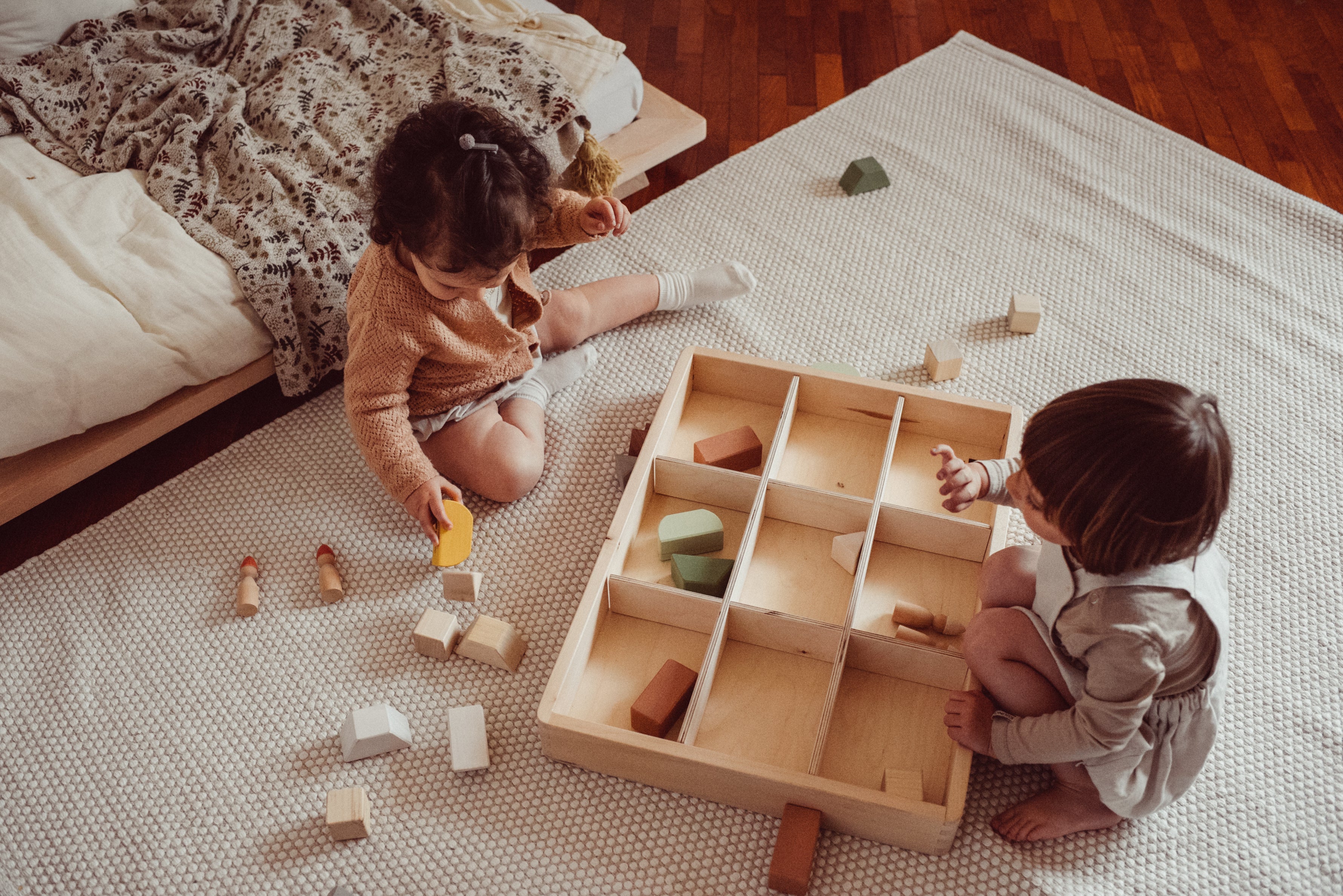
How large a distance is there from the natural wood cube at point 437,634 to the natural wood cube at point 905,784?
470 millimetres

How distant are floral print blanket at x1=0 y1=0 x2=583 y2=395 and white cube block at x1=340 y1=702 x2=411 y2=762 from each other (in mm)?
450

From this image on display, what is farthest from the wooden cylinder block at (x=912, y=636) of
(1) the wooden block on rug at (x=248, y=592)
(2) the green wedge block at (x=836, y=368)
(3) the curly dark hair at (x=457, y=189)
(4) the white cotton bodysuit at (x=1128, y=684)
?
(1) the wooden block on rug at (x=248, y=592)

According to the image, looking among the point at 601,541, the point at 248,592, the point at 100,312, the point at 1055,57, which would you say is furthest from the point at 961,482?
the point at 1055,57

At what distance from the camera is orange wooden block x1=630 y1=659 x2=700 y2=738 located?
893 mm

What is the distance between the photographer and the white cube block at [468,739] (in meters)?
0.93

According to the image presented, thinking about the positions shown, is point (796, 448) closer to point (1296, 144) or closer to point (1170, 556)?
point (1170, 556)

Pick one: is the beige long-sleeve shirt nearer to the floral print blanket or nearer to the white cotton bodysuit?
the white cotton bodysuit

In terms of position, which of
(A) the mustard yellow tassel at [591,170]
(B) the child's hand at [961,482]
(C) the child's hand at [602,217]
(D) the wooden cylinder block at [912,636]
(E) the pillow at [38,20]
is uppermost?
(E) the pillow at [38,20]

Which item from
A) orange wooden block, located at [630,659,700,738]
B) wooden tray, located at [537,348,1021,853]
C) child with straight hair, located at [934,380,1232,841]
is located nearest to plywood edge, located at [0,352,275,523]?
wooden tray, located at [537,348,1021,853]

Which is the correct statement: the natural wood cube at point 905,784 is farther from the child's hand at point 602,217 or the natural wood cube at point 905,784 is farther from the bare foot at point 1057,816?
the child's hand at point 602,217

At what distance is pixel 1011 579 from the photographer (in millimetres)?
898

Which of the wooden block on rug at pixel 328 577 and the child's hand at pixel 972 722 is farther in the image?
the wooden block on rug at pixel 328 577

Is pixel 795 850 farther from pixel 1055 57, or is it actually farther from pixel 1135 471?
pixel 1055 57

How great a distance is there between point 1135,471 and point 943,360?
22.1 inches
